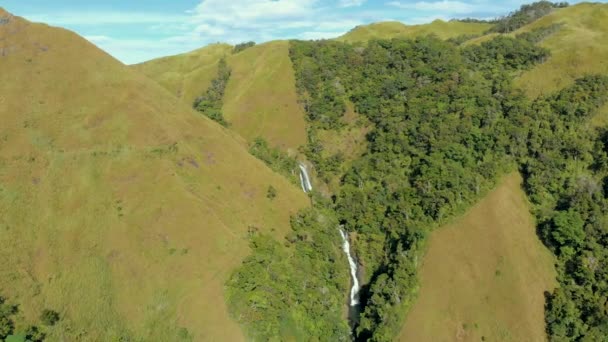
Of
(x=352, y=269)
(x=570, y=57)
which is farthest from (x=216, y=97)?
(x=570, y=57)

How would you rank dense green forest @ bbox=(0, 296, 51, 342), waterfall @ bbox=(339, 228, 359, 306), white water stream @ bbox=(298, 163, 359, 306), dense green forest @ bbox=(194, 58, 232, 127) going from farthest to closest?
dense green forest @ bbox=(194, 58, 232, 127) → white water stream @ bbox=(298, 163, 359, 306) → waterfall @ bbox=(339, 228, 359, 306) → dense green forest @ bbox=(0, 296, 51, 342)

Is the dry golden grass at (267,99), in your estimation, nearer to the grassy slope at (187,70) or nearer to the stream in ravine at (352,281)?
the grassy slope at (187,70)

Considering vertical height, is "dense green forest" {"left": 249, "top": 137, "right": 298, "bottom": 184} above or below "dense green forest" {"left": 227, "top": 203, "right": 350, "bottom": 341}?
above

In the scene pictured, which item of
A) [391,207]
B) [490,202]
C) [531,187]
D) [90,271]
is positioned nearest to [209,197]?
[90,271]

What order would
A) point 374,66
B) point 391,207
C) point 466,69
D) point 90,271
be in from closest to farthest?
point 90,271 → point 391,207 → point 466,69 → point 374,66

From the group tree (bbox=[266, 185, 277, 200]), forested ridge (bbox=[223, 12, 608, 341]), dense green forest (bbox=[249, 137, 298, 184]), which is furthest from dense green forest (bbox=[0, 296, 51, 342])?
dense green forest (bbox=[249, 137, 298, 184])

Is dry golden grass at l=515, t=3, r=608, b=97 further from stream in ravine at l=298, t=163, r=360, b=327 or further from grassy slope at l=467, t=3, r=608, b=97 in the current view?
stream in ravine at l=298, t=163, r=360, b=327

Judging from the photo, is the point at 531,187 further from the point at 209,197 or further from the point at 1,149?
the point at 1,149
